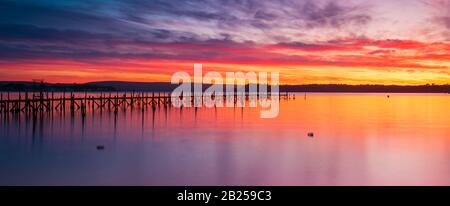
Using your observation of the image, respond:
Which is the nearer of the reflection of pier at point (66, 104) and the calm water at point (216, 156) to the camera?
the calm water at point (216, 156)

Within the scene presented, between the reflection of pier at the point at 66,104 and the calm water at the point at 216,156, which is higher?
the reflection of pier at the point at 66,104

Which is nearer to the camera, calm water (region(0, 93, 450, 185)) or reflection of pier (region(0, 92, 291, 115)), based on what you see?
calm water (region(0, 93, 450, 185))

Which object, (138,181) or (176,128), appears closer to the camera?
(138,181)

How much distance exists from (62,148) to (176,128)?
11033 mm

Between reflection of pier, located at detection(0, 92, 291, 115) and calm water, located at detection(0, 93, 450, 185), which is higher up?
reflection of pier, located at detection(0, 92, 291, 115)

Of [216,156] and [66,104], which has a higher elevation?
[66,104]

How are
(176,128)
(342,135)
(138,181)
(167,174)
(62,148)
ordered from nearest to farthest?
(138,181), (167,174), (62,148), (342,135), (176,128)

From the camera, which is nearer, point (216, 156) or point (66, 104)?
point (216, 156)
